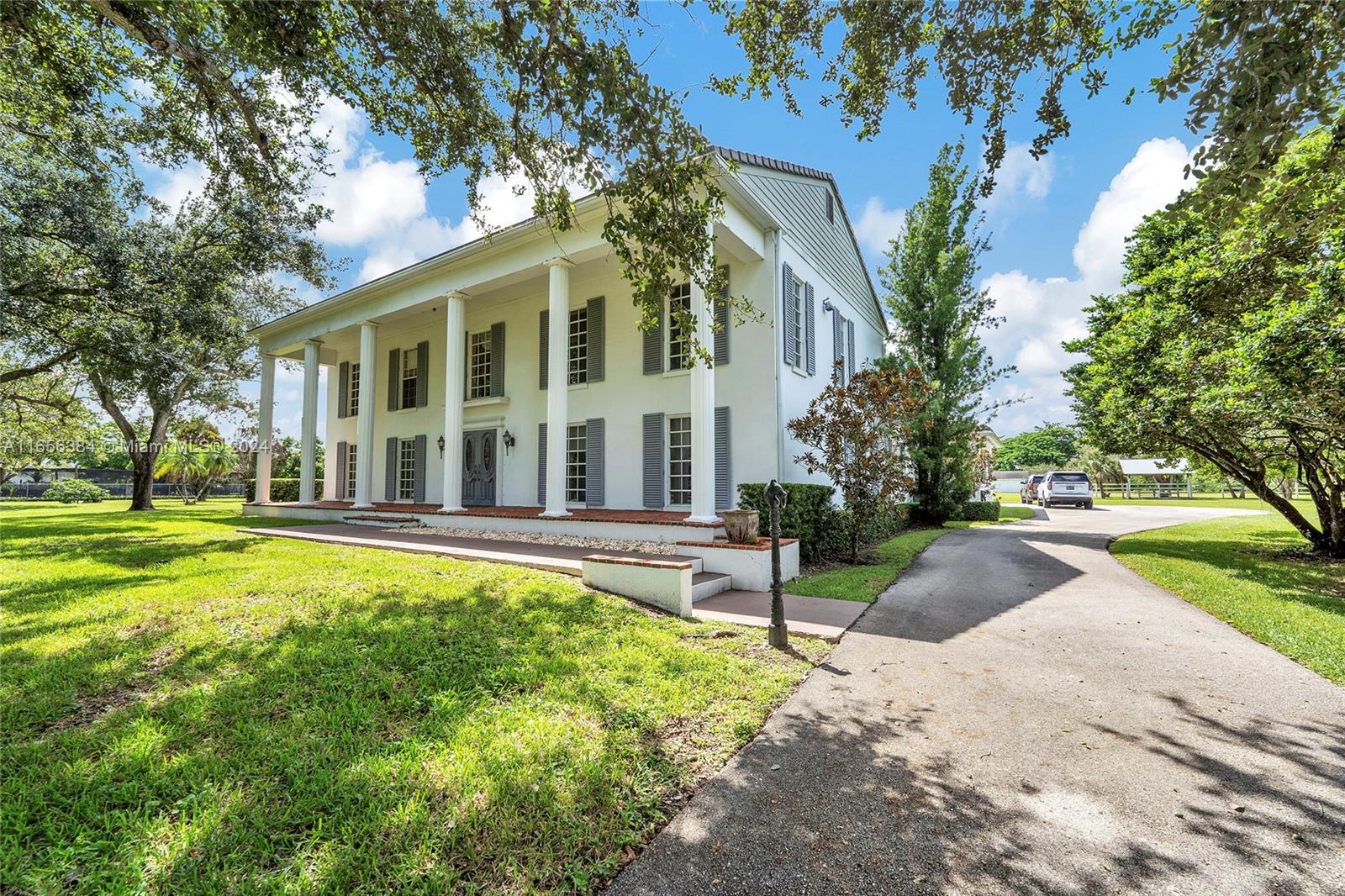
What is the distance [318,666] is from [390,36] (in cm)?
529

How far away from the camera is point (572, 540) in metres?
9.62

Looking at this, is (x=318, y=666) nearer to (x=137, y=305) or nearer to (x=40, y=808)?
(x=40, y=808)

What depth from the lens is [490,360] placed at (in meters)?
13.6

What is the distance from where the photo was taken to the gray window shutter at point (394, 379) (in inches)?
621

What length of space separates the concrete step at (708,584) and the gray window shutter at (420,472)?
10.7 m

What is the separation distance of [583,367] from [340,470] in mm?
11003

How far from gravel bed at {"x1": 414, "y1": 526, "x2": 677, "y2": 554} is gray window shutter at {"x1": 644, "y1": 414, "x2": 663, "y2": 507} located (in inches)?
73.6

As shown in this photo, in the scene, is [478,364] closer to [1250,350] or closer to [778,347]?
[778,347]

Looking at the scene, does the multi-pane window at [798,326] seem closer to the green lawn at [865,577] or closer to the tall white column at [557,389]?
the green lawn at [865,577]

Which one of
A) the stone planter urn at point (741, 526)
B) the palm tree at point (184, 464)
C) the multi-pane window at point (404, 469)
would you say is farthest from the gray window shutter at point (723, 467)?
the palm tree at point (184, 464)

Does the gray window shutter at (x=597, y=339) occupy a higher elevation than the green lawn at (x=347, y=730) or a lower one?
higher

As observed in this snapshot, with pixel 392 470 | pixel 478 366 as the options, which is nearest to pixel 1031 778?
pixel 478 366

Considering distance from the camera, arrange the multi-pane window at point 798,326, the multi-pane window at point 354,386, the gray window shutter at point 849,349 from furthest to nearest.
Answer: the multi-pane window at point 354,386, the gray window shutter at point 849,349, the multi-pane window at point 798,326

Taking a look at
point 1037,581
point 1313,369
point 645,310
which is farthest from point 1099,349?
point 645,310
